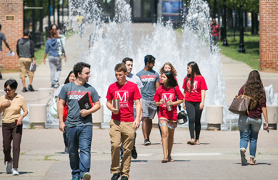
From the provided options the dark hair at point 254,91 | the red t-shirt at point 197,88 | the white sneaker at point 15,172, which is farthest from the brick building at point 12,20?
the dark hair at point 254,91

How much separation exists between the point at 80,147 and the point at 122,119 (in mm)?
753

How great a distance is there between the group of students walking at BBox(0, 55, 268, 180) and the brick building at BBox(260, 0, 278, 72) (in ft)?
41.8

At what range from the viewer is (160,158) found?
8.09m

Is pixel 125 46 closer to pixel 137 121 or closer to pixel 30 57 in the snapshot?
pixel 30 57

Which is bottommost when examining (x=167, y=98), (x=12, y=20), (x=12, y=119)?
(x=12, y=119)

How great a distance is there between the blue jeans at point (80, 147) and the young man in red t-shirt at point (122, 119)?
0.47 metres

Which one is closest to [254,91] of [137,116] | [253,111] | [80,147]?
[253,111]

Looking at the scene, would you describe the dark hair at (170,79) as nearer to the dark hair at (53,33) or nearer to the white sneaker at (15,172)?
the white sneaker at (15,172)

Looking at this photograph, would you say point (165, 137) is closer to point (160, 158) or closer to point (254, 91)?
point (160, 158)

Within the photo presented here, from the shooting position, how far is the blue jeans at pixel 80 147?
19.7 feet

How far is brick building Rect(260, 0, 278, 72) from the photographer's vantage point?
20641 millimetres

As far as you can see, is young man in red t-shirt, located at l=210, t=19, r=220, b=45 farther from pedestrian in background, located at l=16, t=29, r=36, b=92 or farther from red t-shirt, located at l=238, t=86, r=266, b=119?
red t-shirt, located at l=238, t=86, r=266, b=119

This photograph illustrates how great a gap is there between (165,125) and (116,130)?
4.82 ft

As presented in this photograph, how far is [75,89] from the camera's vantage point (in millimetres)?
6066
